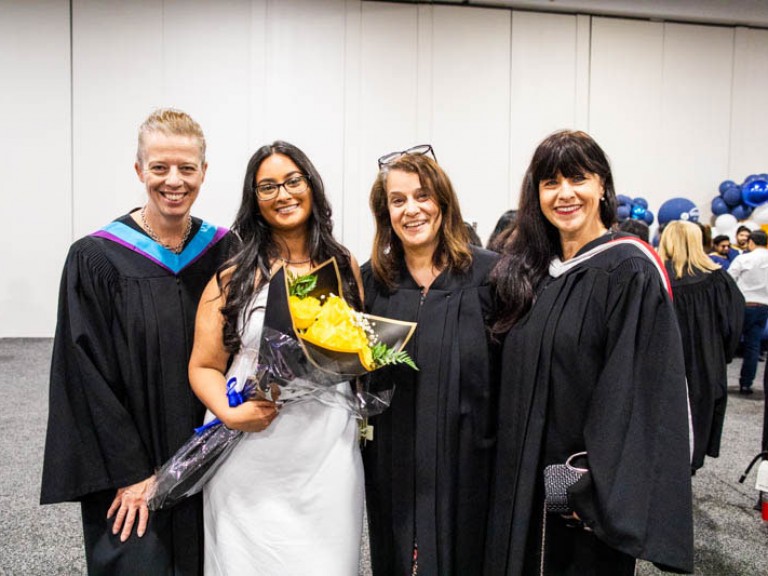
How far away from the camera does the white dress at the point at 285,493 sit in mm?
1783

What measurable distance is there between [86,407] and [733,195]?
395 inches

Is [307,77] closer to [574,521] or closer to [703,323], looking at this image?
[703,323]

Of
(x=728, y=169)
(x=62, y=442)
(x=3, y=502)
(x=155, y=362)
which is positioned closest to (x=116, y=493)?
(x=62, y=442)

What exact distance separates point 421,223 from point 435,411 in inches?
23.6

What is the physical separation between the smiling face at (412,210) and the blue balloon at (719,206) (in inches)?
363

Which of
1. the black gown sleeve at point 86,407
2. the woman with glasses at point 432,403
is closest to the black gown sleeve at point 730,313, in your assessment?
the woman with glasses at point 432,403

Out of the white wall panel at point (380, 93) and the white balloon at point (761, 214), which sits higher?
the white wall panel at point (380, 93)

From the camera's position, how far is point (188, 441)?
73.4 inches

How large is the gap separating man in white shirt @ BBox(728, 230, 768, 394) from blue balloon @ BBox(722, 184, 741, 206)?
3067mm

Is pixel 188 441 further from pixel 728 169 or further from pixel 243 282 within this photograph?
pixel 728 169

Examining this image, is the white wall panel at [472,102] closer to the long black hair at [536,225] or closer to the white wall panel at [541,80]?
the white wall panel at [541,80]

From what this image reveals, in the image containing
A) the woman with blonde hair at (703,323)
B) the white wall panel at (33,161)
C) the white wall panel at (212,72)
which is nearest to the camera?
the woman with blonde hair at (703,323)

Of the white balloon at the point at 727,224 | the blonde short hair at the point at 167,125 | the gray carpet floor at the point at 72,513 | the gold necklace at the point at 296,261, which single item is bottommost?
the gray carpet floor at the point at 72,513

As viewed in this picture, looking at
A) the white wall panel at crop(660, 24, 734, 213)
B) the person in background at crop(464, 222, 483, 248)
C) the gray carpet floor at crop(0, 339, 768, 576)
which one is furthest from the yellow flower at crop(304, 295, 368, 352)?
the white wall panel at crop(660, 24, 734, 213)
